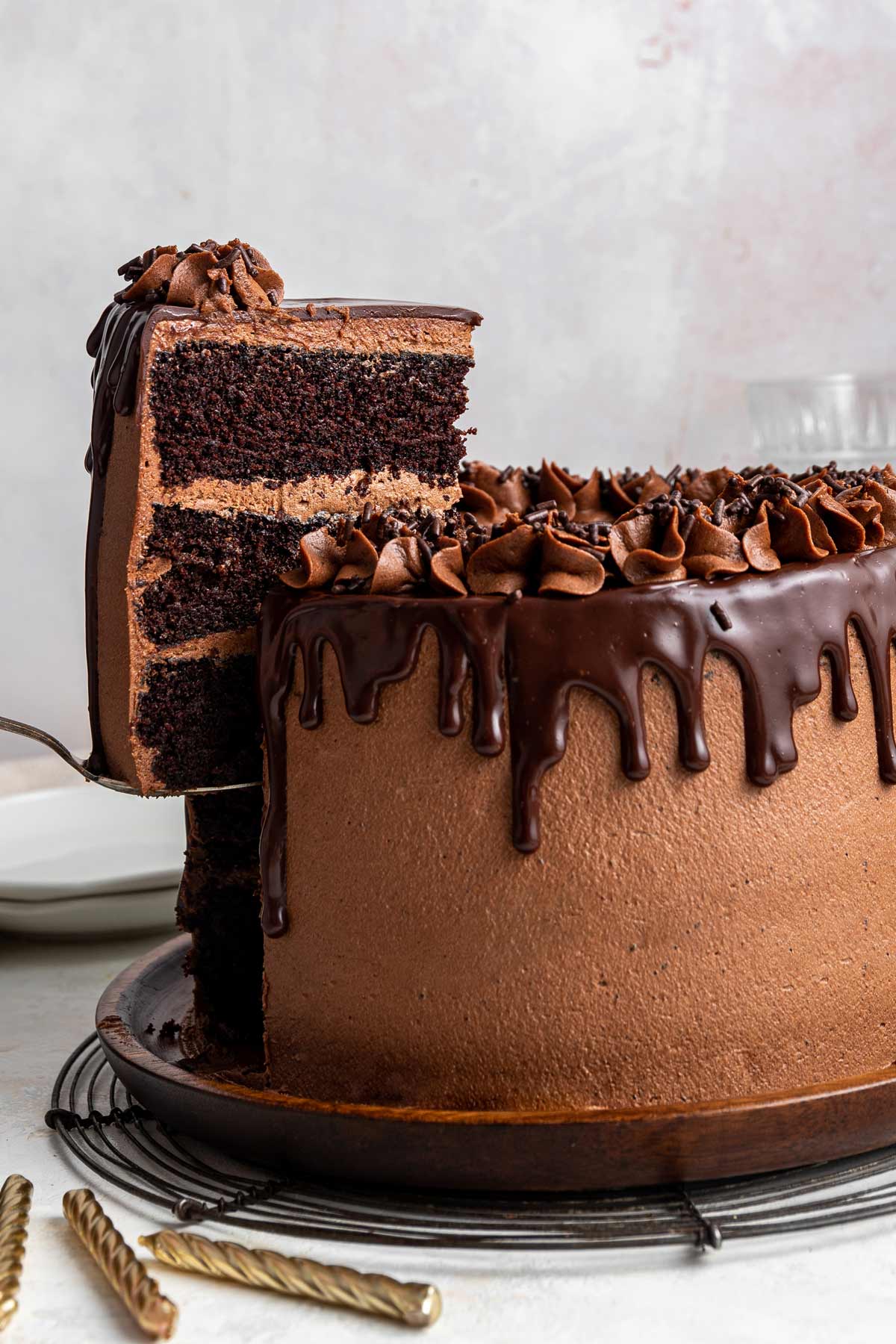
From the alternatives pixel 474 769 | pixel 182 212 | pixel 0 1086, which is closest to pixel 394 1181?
pixel 474 769

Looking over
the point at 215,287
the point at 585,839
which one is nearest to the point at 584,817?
the point at 585,839

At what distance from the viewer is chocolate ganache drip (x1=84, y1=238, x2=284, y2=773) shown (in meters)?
2.10

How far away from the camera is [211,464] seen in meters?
2.13

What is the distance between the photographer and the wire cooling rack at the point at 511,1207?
1.69 meters

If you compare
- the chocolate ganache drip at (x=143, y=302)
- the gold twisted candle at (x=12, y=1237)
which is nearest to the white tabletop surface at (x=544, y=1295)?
the gold twisted candle at (x=12, y=1237)

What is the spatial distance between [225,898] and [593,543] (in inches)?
34.8

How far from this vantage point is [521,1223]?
1700mm

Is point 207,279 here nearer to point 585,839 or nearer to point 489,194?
point 585,839

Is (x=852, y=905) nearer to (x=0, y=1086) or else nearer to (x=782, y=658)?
(x=782, y=658)

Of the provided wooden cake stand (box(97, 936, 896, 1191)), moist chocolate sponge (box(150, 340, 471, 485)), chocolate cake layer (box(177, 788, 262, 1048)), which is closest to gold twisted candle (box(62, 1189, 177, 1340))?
wooden cake stand (box(97, 936, 896, 1191))

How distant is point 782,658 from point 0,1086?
131 centimetres

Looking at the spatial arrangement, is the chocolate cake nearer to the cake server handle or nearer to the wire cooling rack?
the wire cooling rack

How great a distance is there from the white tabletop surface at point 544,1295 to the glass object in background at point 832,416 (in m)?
2.51

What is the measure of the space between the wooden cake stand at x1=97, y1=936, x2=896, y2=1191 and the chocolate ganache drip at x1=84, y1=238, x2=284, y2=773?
2.62 ft
